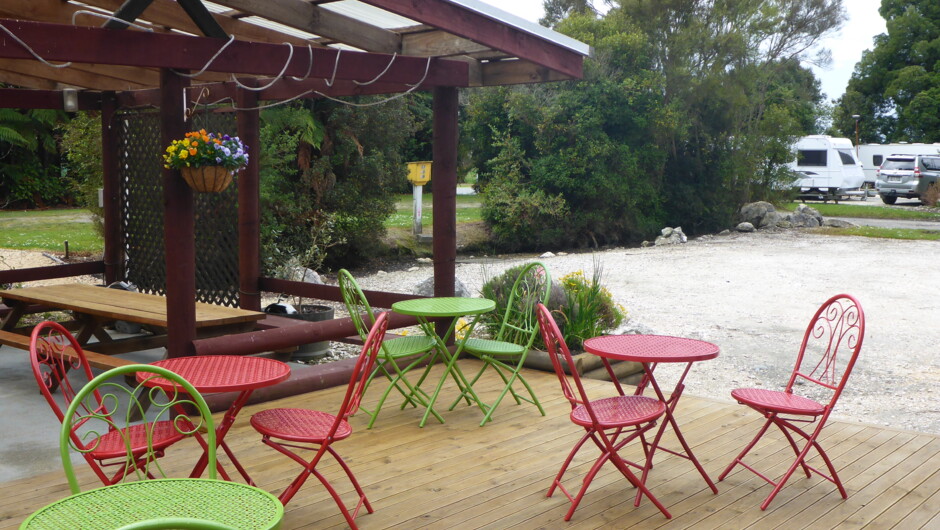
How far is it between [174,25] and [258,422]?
11.4 ft

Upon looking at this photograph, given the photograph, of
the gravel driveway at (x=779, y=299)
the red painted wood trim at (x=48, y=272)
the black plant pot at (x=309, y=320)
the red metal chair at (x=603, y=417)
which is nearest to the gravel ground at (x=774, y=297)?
the gravel driveway at (x=779, y=299)

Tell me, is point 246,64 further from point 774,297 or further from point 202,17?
point 774,297

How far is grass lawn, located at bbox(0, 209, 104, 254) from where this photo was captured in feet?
42.4

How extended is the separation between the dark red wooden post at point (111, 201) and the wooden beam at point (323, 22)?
9.27 feet

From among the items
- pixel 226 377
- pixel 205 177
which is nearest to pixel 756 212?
pixel 205 177

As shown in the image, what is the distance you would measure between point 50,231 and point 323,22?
11.6 metres

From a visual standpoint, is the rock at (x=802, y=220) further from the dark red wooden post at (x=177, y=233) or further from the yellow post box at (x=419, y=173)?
the dark red wooden post at (x=177, y=233)

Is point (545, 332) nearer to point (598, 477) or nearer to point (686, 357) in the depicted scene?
point (686, 357)

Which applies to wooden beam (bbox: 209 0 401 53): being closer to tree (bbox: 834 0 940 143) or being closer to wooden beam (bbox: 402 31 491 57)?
wooden beam (bbox: 402 31 491 57)

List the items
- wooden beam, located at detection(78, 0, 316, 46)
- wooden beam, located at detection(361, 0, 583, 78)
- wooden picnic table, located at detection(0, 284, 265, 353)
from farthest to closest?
1. wooden beam, located at detection(78, 0, 316, 46)
2. wooden picnic table, located at detection(0, 284, 265, 353)
3. wooden beam, located at detection(361, 0, 583, 78)

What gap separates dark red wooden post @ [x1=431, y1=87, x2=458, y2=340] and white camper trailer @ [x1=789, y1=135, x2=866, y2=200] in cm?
2054

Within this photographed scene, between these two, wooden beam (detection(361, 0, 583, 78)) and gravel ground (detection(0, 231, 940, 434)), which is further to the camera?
gravel ground (detection(0, 231, 940, 434))

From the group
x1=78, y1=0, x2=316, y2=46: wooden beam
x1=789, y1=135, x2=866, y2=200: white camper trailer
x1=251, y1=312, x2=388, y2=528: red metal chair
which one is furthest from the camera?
x1=789, y1=135, x2=866, y2=200: white camper trailer

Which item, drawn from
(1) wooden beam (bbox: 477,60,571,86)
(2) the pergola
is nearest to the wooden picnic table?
(2) the pergola
